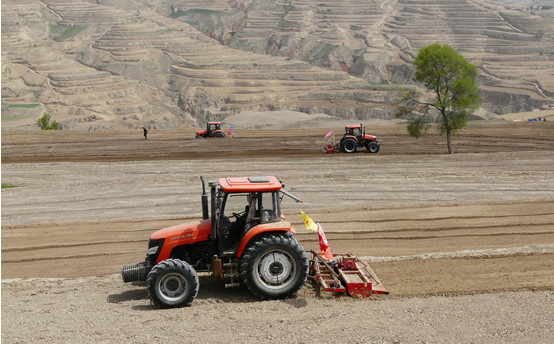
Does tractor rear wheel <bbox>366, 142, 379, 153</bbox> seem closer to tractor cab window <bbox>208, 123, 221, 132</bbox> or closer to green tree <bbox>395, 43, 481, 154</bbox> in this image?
green tree <bbox>395, 43, 481, 154</bbox>

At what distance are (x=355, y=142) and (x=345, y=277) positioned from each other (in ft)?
76.0

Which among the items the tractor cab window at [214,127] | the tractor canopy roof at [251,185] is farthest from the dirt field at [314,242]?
the tractor cab window at [214,127]

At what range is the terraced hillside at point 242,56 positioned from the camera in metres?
79.1

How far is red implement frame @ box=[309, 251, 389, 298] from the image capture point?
1052cm

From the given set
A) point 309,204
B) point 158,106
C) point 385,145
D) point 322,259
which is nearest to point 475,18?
point 158,106

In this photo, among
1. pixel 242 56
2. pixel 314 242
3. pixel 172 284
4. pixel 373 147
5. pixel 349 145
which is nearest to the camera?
pixel 172 284

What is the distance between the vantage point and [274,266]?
10281 millimetres

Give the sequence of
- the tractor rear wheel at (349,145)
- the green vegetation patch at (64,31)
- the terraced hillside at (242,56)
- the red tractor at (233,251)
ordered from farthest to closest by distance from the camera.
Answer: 1. the green vegetation patch at (64,31)
2. the terraced hillside at (242,56)
3. the tractor rear wheel at (349,145)
4. the red tractor at (233,251)

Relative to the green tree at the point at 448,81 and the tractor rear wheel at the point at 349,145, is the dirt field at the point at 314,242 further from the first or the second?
the green tree at the point at 448,81

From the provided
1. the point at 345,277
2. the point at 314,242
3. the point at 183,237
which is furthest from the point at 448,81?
the point at 183,237

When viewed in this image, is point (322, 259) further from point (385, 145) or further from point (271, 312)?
point (385, 145)

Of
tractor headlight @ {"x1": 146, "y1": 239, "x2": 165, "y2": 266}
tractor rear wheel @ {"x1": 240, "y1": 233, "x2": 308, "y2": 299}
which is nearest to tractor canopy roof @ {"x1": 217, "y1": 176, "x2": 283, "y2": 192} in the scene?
tractor rear wheel @ {"x1": 240, "y1": 233, "x2": 308, "y2": 299}

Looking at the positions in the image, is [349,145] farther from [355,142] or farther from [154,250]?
[154,250]

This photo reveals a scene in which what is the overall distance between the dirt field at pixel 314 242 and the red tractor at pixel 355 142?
3.18 feet
